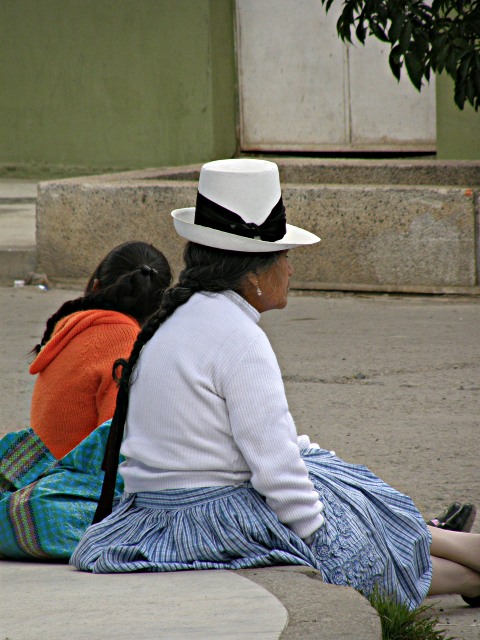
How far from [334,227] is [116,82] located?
606cm

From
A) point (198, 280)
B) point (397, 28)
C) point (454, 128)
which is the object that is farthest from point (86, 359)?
point (454, 128)

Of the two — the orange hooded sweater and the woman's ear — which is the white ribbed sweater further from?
the orange hooded sweater

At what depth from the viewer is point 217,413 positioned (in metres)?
2.92

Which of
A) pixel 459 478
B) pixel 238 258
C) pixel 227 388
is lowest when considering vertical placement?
Result: pixel 459 478

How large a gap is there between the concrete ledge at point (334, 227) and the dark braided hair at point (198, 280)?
187 inches

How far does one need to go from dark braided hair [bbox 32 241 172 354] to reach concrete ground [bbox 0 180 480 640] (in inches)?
39.5

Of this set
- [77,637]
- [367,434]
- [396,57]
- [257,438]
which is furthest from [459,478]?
[396,57]

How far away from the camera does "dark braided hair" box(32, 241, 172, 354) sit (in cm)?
392

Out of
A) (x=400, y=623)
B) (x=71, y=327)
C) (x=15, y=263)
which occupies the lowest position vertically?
(x=400, y=623)

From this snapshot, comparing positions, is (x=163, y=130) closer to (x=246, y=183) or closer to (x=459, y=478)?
(x=459, y=478)

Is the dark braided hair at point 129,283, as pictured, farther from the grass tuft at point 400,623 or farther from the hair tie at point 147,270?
the grass tuft at point 400,623

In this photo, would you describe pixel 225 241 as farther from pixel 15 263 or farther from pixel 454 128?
pixel 454 128

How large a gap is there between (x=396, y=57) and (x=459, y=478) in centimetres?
342

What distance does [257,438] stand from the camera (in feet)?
9.37
